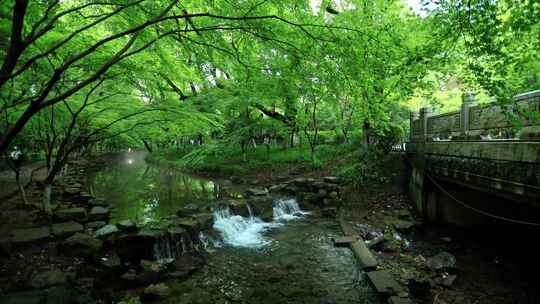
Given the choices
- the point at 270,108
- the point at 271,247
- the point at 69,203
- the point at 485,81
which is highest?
the point at 270,108

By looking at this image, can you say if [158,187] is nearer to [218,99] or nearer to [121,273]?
[218,99]

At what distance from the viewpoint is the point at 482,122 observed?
Answer: 7.36 meters

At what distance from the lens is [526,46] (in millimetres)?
4988

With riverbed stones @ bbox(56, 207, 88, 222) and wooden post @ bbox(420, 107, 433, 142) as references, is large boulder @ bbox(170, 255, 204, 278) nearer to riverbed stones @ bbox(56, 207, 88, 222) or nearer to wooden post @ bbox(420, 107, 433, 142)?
riverbed stones @ bbox(56, 207, 88, 222)

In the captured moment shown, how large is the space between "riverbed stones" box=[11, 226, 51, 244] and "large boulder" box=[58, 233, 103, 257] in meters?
0.70

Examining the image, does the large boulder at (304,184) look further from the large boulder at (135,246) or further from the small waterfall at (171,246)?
the large boulder at (135,246)

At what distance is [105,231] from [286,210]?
25.3 ft

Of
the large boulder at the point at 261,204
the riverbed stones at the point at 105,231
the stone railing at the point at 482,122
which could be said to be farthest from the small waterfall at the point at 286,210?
the riverbed stones at the point at 105,231

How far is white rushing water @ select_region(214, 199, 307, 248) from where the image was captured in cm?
996

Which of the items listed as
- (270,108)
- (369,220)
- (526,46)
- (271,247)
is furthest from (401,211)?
(270,108)

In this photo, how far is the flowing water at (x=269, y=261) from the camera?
20.7 ft

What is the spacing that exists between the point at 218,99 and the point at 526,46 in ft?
36.1

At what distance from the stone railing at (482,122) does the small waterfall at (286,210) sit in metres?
6.35

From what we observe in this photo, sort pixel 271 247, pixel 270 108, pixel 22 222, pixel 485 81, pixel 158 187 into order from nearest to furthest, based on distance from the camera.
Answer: pixel 485 81 → pixel 22 222 → pixel 271 247 → pixel 158 187 → pixel 270 108
